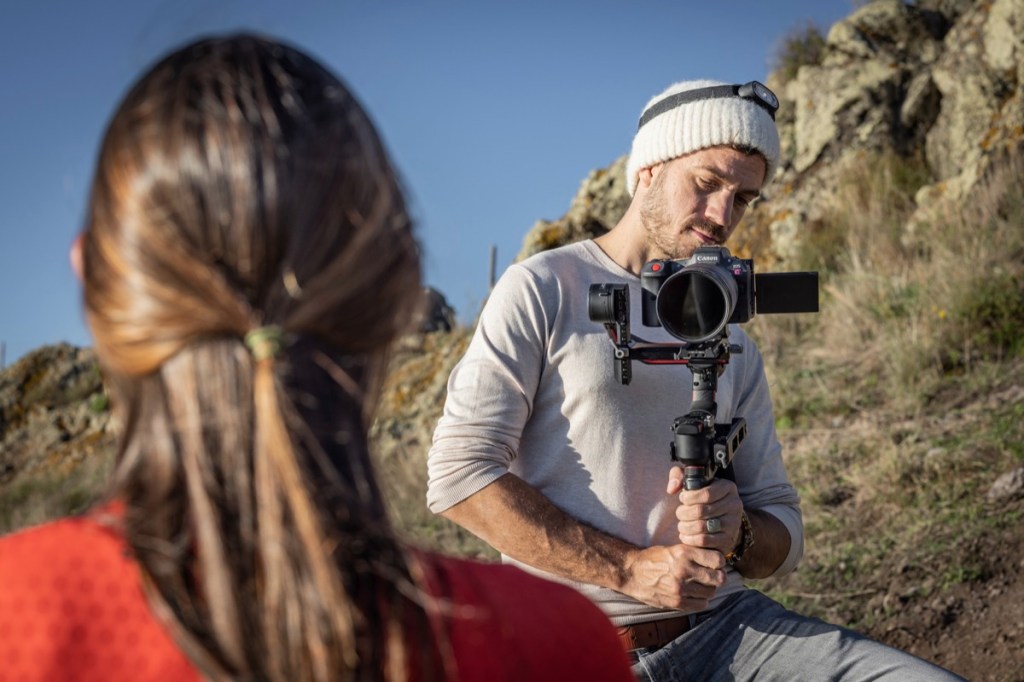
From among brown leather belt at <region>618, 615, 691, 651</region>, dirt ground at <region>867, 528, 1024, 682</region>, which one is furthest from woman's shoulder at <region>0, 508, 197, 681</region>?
dirt ground at <region>867, 528, 1024, 682</region>

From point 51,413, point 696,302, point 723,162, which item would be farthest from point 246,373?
point 51,413

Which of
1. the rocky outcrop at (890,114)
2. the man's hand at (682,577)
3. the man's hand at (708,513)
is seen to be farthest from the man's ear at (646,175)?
the rocky outcrop at (890,114)

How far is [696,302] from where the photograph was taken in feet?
7.31

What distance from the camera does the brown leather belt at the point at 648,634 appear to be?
2344 mm

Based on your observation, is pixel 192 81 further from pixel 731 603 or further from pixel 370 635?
pixel 731 603

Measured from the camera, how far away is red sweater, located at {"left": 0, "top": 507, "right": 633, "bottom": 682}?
0.93 metres

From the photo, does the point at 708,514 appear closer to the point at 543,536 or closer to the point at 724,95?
the point at 543,536

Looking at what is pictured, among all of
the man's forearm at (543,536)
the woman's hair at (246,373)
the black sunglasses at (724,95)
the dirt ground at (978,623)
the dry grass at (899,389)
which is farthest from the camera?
the dry grass at (899,389)

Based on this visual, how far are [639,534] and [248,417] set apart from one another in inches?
63.7

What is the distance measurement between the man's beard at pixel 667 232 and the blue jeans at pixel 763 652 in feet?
2.96

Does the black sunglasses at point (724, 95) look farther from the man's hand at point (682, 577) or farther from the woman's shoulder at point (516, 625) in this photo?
the woman's shoulder at point (516, 625)

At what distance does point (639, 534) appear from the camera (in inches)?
94.9

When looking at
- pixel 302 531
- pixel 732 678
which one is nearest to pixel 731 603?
pixel 732 678

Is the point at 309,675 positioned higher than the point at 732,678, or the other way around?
the point at 309,675
